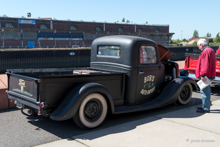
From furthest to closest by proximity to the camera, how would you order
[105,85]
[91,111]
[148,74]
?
[148,74]
[105,85]
[91,111]

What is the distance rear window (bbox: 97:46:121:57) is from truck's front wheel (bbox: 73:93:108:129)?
54.8 inches

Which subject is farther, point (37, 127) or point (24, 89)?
point (37, 127)

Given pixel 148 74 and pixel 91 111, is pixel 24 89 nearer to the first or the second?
pixel 91 111

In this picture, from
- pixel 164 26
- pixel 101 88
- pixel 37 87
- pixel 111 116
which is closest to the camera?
pixel 37 87

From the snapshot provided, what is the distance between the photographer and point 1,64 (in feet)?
42.8

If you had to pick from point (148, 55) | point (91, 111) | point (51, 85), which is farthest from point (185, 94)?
point (51, 85)

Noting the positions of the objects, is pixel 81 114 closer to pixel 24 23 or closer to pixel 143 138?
pixel 143 138

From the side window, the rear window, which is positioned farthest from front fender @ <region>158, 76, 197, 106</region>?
the rear window

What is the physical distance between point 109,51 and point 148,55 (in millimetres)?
943

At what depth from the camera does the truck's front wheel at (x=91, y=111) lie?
4531mm

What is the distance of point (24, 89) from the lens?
4750mm

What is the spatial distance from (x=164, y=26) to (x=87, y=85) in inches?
3375

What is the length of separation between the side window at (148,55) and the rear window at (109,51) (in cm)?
53

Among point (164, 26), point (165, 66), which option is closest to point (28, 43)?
point (164, 26)
